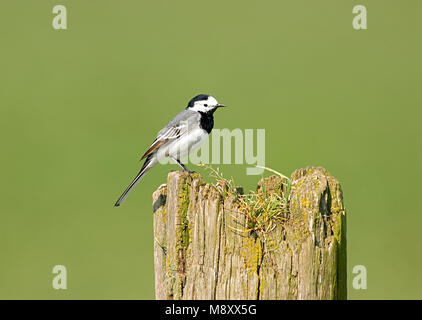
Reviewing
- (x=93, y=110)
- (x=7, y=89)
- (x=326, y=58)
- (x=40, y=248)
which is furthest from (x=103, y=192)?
(x=326, y=58)

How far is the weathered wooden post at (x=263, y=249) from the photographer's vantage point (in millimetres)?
4133

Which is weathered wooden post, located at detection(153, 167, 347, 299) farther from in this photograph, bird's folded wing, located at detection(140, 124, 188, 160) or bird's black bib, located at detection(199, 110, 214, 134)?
bird's black bib, located at detection(199, 110, 214, 134)

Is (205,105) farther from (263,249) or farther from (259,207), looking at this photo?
(263,249)

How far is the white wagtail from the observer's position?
28.1 ft

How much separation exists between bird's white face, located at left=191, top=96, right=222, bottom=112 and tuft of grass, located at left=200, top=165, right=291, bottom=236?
13.6 feet

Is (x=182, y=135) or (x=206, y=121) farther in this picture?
(x=206, y=121)

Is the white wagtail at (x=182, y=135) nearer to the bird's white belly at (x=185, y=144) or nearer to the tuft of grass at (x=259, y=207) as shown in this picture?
the bird's white belly at (x=185, y=144)

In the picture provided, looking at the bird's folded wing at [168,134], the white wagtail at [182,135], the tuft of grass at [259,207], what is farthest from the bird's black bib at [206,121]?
the tuft of grass at [259,207]

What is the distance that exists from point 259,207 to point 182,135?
14.1ft

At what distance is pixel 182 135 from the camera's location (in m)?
8.62

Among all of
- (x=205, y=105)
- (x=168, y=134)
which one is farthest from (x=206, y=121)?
(x=168, y=134)

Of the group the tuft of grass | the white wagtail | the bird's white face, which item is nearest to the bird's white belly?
the white wagtail
